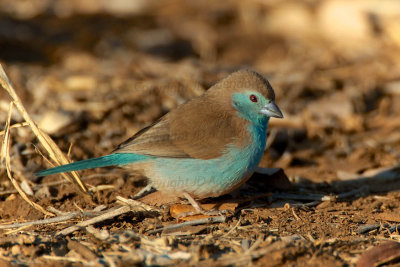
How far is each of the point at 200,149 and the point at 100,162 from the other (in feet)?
2.64

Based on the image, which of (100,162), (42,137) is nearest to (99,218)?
(100,162)

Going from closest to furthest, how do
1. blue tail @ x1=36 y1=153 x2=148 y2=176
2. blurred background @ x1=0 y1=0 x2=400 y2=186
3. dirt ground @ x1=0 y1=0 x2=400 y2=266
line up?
dirt ground @ x1=0 y1=0 x2=400 y2=266 < blue tail @ x1=36 y1=153 x2=148 y2=176 < blurred background @ x1=0 y1=0 x2=400 y2=186

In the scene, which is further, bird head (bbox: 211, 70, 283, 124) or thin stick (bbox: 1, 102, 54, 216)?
bird head (bbox: 211, 70, 283, 124)

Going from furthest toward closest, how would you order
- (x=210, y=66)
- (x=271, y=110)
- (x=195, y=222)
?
1. (x=210, y=66)
2. (x=271, y=110)
3. (x=195, y=222)

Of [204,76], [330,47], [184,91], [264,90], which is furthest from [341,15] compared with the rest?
[264,90]

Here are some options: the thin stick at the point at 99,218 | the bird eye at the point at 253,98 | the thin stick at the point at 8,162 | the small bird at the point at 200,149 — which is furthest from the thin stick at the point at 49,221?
the bird eye at the point at 253,98

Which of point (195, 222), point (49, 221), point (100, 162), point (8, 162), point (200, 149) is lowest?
point (49, 221)

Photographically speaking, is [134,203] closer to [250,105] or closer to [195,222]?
[195,222]

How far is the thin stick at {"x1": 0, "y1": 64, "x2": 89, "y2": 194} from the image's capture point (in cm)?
429

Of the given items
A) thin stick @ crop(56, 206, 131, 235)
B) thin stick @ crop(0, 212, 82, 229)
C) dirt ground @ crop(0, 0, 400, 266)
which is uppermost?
dirt ground @ crop(0, 0, 400, 266)

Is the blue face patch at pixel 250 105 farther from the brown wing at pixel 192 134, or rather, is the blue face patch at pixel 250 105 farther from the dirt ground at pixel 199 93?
the dirt ground at pixel 199 93

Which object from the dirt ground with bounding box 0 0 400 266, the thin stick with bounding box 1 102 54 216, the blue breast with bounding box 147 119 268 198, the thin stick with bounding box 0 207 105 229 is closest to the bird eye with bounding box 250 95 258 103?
the blue breast with bounding box 147 119 268 198

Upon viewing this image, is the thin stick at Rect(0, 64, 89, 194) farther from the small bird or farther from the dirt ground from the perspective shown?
the small bird

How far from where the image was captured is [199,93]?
7.09 metres
